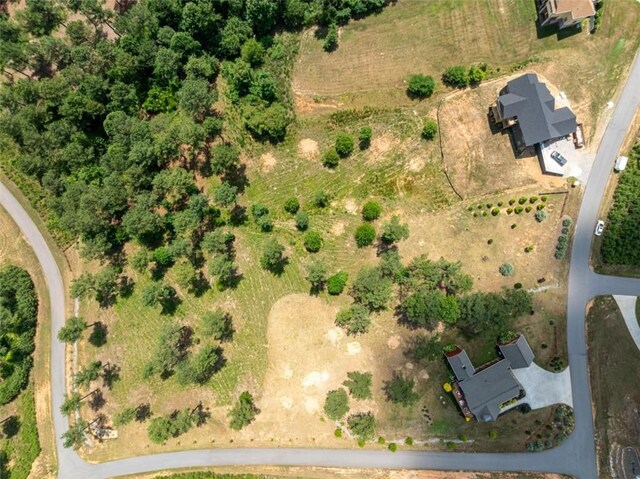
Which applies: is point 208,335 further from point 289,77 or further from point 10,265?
point 289,77

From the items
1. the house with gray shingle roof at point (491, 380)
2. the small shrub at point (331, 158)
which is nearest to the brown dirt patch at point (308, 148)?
the small shrub at point (331, 158)

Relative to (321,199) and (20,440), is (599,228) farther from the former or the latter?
(20,440)

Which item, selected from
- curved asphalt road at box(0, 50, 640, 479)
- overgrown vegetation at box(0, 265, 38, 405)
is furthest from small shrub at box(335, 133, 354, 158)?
overgrown vegetation at box(0, 265, 38, 405)

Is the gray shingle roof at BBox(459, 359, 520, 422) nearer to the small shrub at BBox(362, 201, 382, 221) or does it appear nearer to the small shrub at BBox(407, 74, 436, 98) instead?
the small shrub at BBox(362, 201, 382, 221)

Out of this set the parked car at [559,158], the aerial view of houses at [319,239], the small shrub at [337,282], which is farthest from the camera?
the small shrub at [337,282]

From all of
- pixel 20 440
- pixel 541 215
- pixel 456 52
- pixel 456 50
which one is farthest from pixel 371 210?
pixel 20 440

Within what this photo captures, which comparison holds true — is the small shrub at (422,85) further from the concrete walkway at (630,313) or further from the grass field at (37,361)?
the grass field at (37,361)
